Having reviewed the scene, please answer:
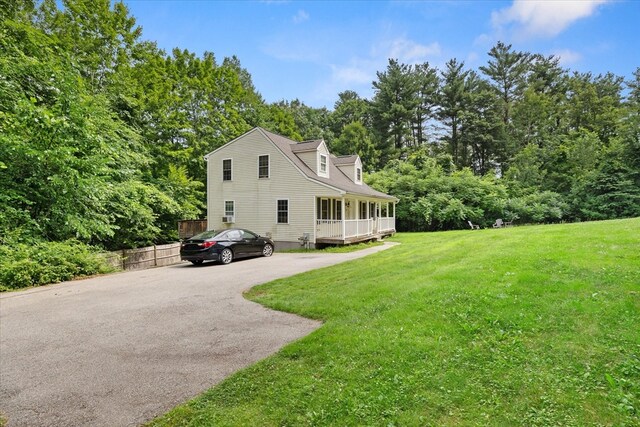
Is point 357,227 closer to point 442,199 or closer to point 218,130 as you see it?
point 442,199

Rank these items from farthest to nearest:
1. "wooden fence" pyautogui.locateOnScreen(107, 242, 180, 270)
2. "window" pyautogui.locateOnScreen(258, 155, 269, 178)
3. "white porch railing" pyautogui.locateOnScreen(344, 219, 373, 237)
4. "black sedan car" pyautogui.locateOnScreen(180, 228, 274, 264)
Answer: "window" pyautogui.locateOnScreen(258, 155, 269, 178) → "white porch railing" pyautogui.locateOnScreen(344, 219, 373, 237) → "black sedan car" pyautogui.locateOnScreen(180, 228, 274, 264) → "wooden fence" pyautogui.locateOnScreen(107, 242, 180, 270)

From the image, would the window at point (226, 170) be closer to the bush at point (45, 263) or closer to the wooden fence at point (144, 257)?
the wooden fence at point (144, 257)

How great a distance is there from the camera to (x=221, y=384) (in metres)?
3.40

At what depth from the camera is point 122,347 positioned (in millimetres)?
4633

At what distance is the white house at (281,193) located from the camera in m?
18.1

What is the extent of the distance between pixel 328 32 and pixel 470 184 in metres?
20.7

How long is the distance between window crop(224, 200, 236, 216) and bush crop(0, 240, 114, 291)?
932cm

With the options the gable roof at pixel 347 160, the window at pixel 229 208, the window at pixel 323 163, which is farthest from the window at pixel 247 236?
the gable roof at pixel 347 160

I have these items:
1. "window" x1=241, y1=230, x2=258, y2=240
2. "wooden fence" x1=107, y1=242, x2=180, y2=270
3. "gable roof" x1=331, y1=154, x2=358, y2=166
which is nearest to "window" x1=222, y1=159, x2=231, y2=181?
"wooden fence" x1=107, y1=242, x2=180, y2=270

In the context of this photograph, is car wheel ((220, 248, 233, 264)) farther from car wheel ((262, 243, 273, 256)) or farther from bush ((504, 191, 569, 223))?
bush ((504, 191, 569, 223))

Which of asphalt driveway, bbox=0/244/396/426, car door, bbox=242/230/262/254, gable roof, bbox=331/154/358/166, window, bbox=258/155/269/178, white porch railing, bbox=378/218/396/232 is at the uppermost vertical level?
gable roof, bbox=331/154/358/166

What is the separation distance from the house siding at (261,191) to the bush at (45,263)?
9.08 metres

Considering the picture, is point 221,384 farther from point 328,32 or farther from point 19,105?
point 328,32

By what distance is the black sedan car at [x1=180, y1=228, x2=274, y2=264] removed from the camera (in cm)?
1277
